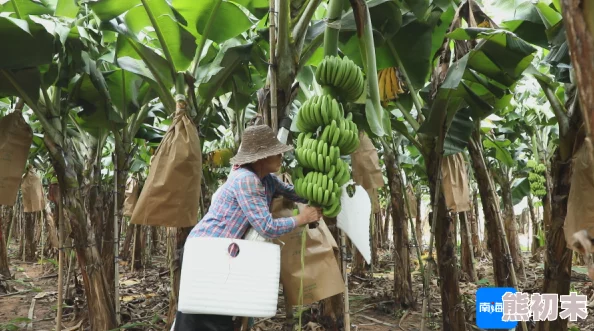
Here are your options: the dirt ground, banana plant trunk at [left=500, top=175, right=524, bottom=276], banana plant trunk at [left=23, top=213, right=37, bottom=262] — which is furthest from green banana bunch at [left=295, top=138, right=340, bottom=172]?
banana plant trunk at [left=23, top=213, right=37, bottom=262]

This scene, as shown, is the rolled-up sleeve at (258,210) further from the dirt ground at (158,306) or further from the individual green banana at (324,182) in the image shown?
the dirt ground at (158,306)

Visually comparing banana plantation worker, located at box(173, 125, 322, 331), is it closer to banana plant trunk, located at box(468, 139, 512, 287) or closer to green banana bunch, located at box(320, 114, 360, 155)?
green banana bunch, located at box(320, 114, 360, 155)

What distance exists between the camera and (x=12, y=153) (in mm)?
2873

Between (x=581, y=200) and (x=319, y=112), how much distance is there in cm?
146

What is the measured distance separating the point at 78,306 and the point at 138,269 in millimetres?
3855

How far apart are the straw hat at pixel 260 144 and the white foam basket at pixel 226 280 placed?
0.37 m

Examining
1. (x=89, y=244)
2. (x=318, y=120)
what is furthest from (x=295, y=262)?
(x=89, y=244)

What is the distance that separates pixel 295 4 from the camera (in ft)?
7.01

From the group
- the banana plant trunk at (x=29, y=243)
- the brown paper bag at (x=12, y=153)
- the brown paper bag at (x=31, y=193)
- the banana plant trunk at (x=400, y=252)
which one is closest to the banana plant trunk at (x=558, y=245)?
the banana plant trunk at (x=400, y=252)

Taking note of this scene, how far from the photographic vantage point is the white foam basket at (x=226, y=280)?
1551 mm

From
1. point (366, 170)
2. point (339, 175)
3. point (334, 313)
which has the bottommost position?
point (334, 313)

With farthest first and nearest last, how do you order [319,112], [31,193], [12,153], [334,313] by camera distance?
[31,193] → [334,313] → [12,153] → [319,112]

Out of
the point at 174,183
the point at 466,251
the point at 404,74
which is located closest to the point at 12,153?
the point at 174,183

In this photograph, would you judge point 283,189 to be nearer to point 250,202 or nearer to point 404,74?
point 250,202
